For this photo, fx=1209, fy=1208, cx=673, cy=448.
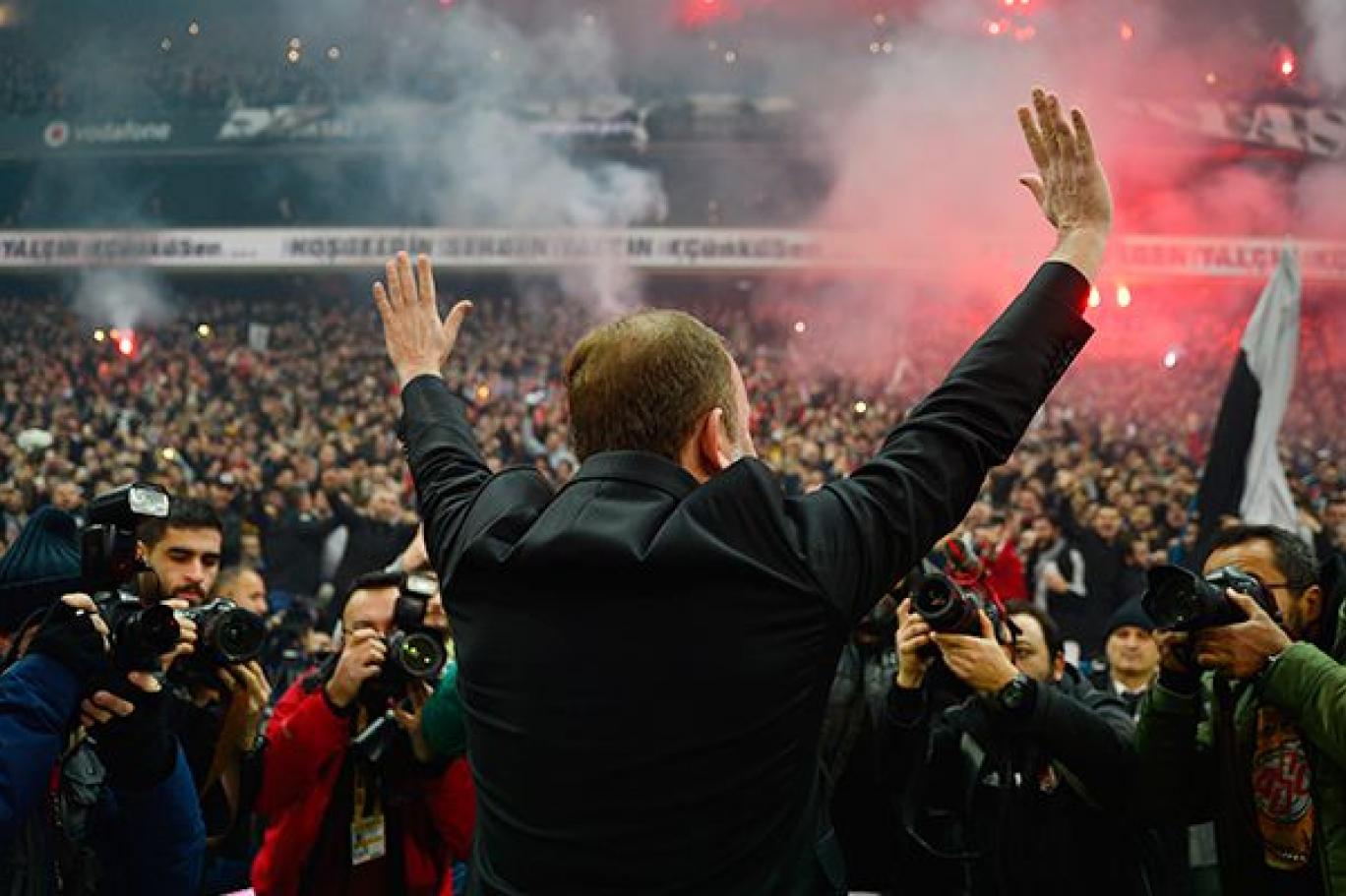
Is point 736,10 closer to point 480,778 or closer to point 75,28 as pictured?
point 75,28

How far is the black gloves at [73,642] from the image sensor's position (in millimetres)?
1664

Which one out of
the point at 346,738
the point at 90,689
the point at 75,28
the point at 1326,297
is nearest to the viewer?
the point at 90,689

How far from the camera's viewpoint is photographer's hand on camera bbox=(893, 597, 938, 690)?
235 cm

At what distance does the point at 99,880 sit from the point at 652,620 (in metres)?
1.40

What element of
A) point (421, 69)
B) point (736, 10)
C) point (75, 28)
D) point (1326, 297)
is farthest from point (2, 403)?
point (1326, 297)

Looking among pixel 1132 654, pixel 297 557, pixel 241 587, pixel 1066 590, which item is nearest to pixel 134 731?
pixel 241 587

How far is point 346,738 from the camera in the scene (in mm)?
2480

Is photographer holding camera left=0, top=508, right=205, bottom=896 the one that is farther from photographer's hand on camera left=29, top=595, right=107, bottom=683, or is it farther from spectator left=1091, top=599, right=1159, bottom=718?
spectator left=1091, top=599, right=1159, bottom=718

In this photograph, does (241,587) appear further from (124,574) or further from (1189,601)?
(1189,601)

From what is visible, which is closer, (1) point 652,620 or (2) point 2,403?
(1) point 652,620

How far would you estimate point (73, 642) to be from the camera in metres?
1.67

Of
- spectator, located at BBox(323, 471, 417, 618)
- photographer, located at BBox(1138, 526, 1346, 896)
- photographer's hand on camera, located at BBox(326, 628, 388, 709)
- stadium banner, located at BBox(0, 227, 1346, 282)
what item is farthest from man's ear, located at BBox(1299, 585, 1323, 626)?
stadium banner, located at BBox(0, 227, 1346, 282)

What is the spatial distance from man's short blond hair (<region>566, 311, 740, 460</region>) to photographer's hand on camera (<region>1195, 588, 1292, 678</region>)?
3.32 ft

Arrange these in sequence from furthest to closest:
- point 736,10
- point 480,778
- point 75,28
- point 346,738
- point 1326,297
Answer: point 75,28 < point 736,10 < point 1326,297 < point 346,738 < point 480,778
